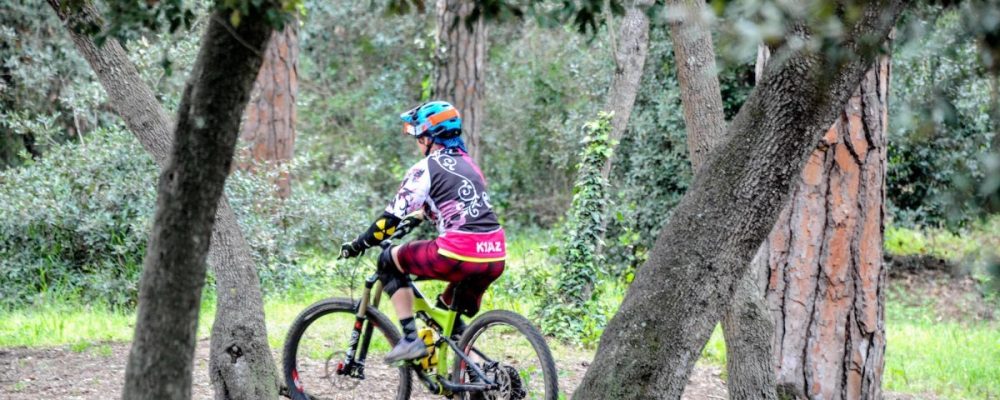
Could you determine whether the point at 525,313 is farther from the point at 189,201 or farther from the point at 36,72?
the point at 36,72

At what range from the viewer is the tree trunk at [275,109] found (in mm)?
13680

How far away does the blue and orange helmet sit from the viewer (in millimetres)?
6078

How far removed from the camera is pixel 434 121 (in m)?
6.07

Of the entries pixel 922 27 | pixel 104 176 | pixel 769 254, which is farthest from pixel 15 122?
pixel 922 27

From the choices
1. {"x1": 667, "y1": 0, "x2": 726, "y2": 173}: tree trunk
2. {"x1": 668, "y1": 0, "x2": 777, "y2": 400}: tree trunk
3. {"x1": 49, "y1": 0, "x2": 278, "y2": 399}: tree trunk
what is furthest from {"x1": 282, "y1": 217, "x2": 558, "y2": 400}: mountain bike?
{"x1": 667, "y1": 0, "x2": 726, "y2": 173}: tree trunk

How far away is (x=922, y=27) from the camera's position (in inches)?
115

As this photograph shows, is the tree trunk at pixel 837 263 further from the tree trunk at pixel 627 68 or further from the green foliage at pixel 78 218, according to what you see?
the green foliage at pixel 78 218

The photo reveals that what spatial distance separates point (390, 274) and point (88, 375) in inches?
106

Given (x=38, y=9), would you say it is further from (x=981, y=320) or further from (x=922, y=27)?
(x=981, y=320)

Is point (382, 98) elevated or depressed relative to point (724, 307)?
elevated

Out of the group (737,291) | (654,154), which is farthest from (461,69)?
(737,291)

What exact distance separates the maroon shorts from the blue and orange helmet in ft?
2.03

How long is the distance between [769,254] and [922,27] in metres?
3.47

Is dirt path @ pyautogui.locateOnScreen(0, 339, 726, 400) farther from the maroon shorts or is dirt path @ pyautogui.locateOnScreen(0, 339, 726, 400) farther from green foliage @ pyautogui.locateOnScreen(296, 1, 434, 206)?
green foliage @ pyautogui.locateOnScreen(296, 1, 434, 206)
